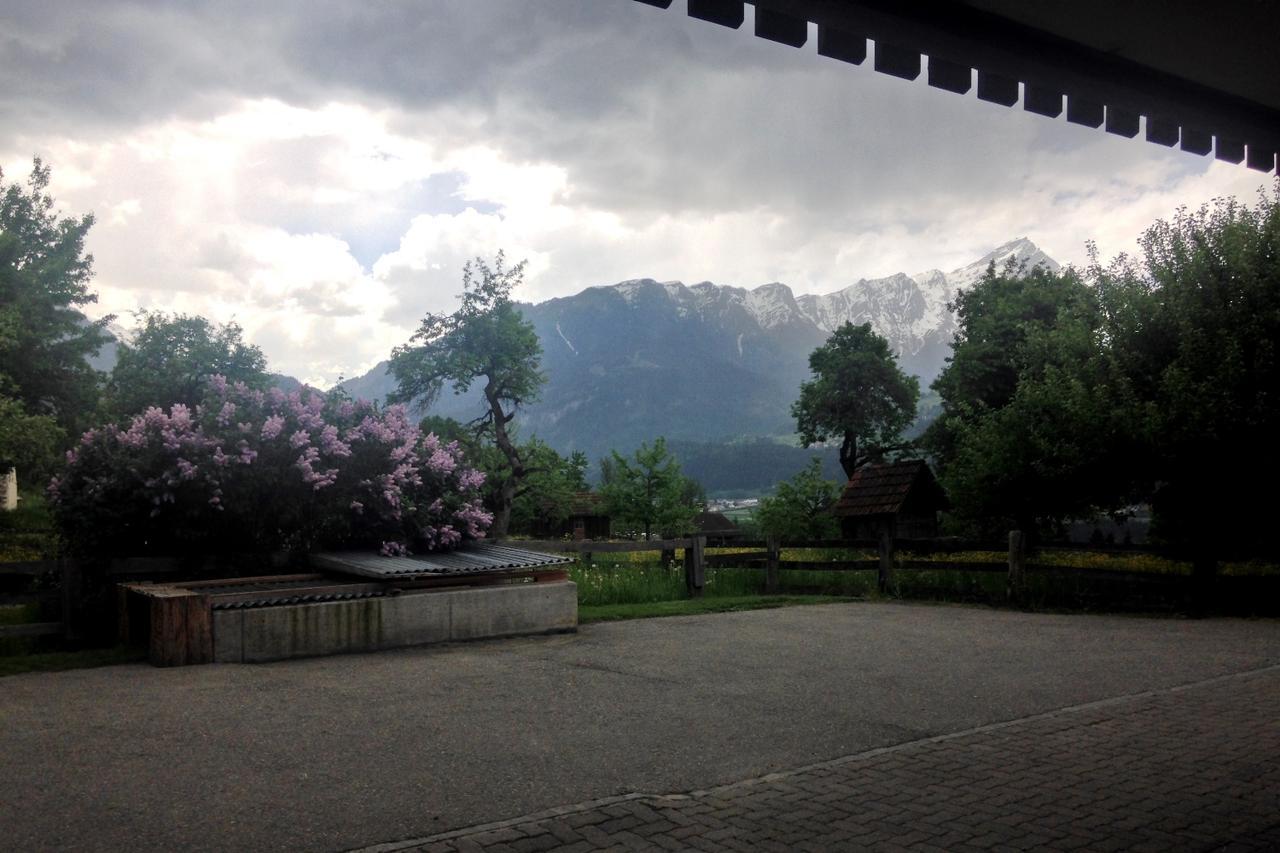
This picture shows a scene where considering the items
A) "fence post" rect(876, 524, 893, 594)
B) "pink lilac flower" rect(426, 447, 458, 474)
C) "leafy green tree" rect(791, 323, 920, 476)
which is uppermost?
"leafy green tree" rect(791, 323, 920, 476)

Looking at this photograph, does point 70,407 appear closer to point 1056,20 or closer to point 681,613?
point 681,613

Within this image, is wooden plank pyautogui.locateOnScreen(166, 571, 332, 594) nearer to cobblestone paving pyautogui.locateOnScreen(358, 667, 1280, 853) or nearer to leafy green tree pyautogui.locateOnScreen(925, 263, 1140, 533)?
cobblestone paving pyautogui.locateOnScreen(358, 667, 1280, 853)

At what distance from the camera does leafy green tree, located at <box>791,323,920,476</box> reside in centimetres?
5969

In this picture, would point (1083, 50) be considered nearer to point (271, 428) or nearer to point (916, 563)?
point (271, 428)

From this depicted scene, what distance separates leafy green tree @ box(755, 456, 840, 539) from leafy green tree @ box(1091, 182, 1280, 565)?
25.3 m

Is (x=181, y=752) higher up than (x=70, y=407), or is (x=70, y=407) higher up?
(x=70, y=407)

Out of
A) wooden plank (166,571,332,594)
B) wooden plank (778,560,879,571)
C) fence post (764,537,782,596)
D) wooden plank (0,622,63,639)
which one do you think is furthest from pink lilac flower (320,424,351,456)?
wooden plank (778,560,879,571)

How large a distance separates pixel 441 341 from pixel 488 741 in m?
27.4

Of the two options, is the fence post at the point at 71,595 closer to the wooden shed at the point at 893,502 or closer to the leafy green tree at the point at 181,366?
the leafy green tree at the point at 181,366

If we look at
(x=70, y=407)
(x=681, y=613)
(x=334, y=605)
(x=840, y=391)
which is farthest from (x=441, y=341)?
(x=840, y=391)

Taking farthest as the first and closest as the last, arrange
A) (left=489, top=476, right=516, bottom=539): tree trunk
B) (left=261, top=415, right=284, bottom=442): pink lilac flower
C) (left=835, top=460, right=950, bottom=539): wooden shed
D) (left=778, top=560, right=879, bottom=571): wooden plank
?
(left=489, top=476, right=516, bottom=539): tree trunk → (left=835, top=460, right=950, bottom=539): wooden shed → (left=778, top=560, right=879, bottom=571): wooden plank → (left=261, top=415, right=284, bottom=442): pink lilac flower

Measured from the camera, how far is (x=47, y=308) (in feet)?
126

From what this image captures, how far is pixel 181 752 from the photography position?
5.91 m

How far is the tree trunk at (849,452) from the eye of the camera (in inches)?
2378
